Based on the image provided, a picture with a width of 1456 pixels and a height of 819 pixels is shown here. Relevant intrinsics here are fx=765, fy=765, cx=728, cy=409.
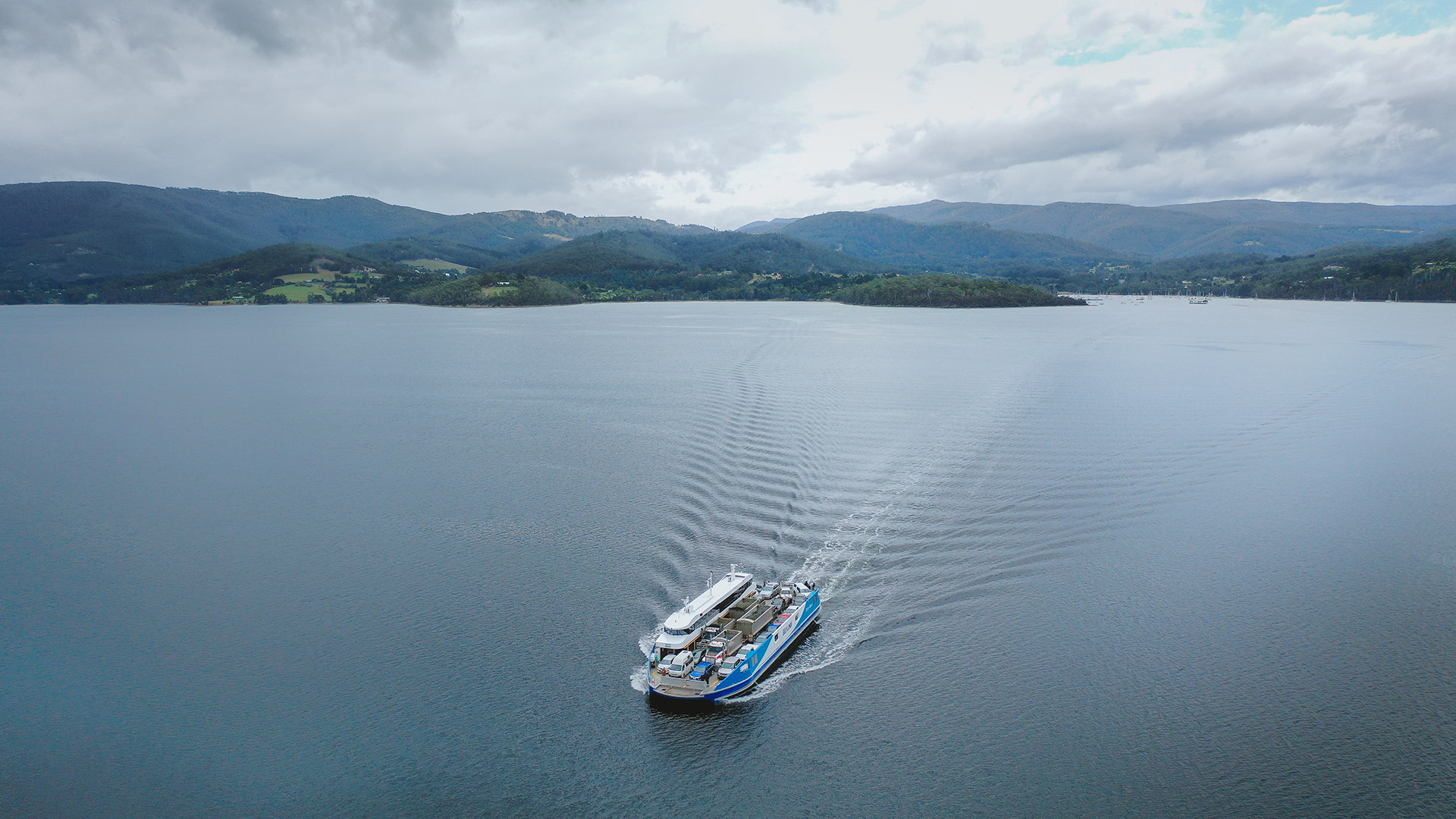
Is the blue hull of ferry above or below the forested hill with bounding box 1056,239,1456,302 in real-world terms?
below

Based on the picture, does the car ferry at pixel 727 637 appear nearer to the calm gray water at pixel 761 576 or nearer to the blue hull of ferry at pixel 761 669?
the blue hull of ferry at pixel 761 669

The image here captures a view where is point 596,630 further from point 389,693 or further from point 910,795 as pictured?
point 910,795

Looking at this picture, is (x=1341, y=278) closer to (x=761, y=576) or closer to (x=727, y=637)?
(x=761, y=576)

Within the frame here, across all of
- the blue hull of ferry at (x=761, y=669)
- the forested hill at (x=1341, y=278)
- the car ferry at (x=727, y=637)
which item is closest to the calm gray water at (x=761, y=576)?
the blue hull of ferry at (x=761, y=669)

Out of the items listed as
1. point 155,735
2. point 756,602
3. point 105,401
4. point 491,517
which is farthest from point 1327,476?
point 105,401

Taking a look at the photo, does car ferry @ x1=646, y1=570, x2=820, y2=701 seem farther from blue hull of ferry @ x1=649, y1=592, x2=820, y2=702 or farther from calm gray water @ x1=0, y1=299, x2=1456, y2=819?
calm gray water @ x1=0, y1=299, x2=1456, y2=819

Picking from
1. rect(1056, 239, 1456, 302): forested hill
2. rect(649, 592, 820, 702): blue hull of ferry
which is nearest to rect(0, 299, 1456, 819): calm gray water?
rect(649, 592, 820, 702): blue hull of ferry
